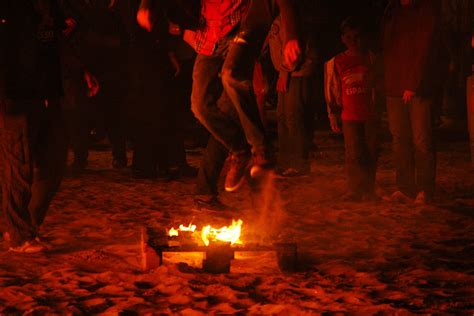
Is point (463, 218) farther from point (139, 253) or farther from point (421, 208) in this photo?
point (139, 253)

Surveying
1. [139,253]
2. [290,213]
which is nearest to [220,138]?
[139,253]

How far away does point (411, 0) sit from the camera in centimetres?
827

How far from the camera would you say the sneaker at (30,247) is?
20.6ft

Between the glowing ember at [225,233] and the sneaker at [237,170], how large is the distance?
40cm

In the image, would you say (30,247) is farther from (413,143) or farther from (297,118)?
(297,118)

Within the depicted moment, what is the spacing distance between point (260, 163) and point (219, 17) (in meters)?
1.19

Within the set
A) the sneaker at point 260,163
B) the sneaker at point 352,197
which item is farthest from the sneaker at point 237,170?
the sneaker at point 352,197

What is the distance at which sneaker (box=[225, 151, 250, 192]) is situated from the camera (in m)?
6.00

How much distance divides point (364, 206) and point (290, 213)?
3.06 ft

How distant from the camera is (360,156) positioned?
877 centimetres

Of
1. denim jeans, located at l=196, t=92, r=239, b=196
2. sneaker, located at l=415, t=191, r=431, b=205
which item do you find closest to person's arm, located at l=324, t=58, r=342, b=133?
sneaker, located at l=415, t=191, r=431, b=205

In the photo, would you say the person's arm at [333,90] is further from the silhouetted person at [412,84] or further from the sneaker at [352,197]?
the sneaker at [352,197]

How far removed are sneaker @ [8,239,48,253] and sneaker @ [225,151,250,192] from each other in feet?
5.53

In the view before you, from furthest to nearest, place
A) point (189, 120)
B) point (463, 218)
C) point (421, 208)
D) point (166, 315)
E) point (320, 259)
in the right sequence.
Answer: point (189, 120)
point (421, 208)
point (463, 218)
point (320, 259)
point (166, 315)
